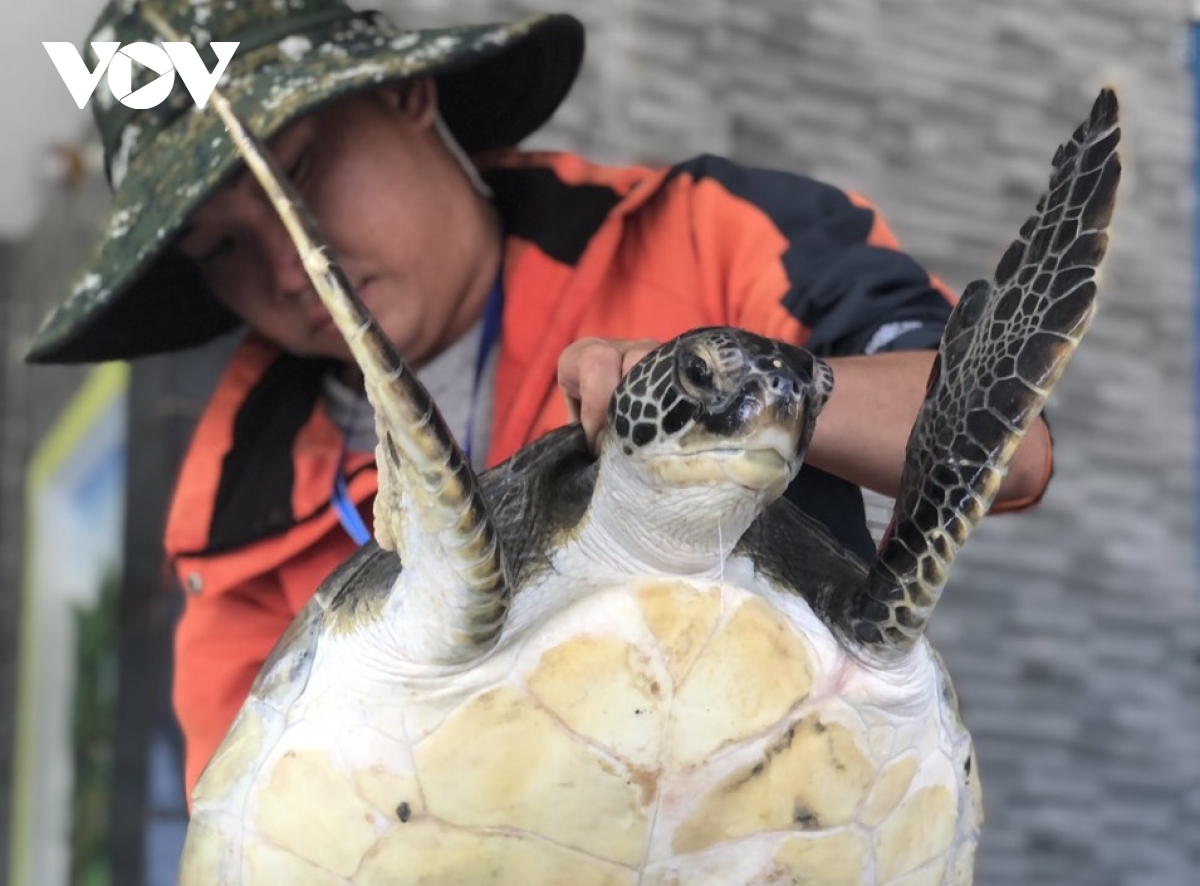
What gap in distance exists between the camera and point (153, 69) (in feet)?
3.40

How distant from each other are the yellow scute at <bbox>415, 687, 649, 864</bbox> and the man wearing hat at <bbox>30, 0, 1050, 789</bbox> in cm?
32

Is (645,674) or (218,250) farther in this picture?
(218,250)

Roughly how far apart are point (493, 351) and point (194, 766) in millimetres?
386

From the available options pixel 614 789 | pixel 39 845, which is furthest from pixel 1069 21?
pixel 39 845

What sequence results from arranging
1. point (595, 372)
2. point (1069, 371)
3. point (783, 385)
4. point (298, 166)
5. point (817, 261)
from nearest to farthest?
point (783, 385) < point (595, 372) < point (817, 261) < point (298, 166) < point (1069, 371)

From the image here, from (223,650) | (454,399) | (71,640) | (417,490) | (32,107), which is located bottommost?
(71,640)

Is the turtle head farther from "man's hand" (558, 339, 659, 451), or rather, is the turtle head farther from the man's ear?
the man's ear

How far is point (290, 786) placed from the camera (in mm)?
688

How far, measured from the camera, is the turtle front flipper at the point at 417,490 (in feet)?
1.93

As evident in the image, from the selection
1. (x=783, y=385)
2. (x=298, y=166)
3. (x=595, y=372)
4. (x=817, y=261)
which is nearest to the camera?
(x=783, y=385)

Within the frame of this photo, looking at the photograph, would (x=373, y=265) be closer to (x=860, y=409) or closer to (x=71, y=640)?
(x=860, y=409)

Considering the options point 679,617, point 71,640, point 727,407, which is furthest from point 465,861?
point 71,640

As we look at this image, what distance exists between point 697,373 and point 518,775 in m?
0.21

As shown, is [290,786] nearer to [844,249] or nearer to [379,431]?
[379,431]
